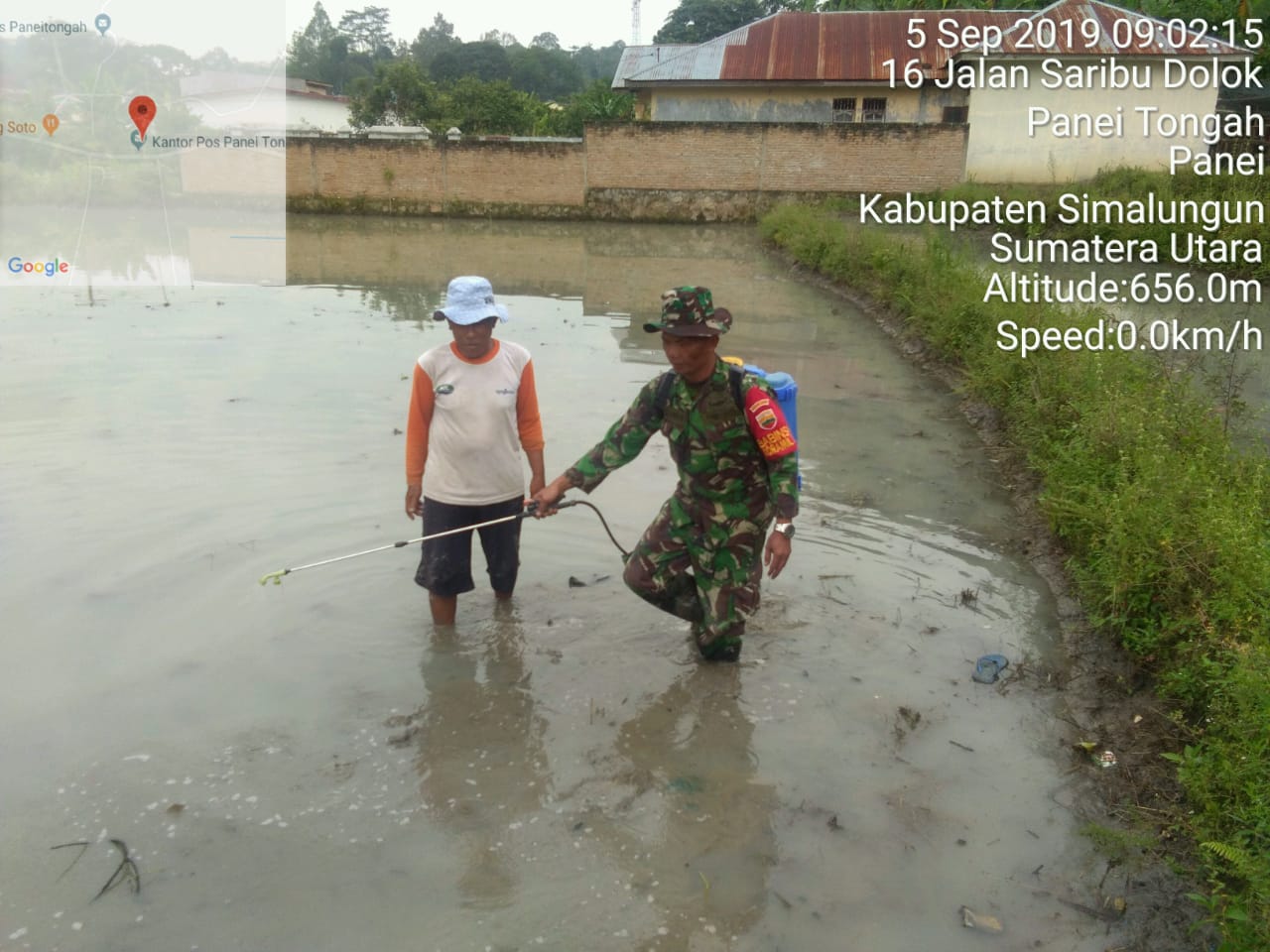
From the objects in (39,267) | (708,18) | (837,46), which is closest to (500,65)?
(708,18)

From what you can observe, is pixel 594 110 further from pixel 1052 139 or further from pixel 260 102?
pixel 1052 139

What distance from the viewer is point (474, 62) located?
254ft

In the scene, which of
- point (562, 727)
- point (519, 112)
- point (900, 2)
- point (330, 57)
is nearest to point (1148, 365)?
point (562, 727)

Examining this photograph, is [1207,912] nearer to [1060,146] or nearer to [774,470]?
[774,470]

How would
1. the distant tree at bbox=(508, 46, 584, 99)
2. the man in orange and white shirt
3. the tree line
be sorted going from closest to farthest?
the man in orange and white shirt, the tree line, the distant tree at bbox=(508, 46, 584, 99)

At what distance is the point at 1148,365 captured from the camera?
26.3 feet

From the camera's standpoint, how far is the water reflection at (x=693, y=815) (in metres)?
3.32

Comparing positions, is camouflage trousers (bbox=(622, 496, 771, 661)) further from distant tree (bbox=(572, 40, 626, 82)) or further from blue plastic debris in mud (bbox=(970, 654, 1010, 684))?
distant tree (bbox=(572, 40, 626, 82))

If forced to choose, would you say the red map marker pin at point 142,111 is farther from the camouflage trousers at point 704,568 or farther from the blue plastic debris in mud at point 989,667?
the blue plastic debris in mud at point 989,667

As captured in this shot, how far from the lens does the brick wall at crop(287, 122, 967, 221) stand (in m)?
26.8

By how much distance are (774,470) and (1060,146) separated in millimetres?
26903

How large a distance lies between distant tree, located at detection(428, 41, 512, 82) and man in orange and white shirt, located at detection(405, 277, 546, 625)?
256ft

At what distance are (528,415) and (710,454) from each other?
942 millimetres

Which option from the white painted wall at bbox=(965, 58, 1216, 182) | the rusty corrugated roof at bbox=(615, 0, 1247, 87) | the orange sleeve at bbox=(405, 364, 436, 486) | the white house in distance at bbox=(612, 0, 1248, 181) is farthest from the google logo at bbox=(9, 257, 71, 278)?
the white painted wall at bbox=(965, 58, 1216, 182)
